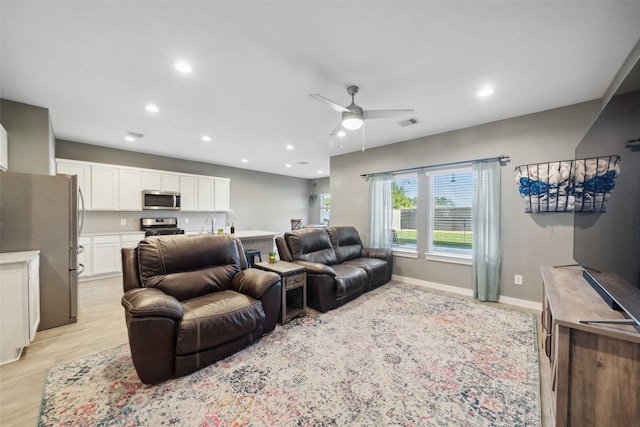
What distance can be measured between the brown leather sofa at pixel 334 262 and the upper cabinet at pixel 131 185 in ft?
11.6

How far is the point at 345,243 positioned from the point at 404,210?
4.35 ft

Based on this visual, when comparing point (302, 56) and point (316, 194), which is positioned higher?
point (302, 56)

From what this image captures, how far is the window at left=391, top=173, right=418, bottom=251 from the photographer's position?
182 inches

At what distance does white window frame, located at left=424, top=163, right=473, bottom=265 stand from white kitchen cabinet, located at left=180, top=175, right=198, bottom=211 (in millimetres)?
5266

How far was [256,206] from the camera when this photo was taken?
311 inches

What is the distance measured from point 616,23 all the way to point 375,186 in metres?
3.45

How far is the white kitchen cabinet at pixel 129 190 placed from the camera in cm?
504

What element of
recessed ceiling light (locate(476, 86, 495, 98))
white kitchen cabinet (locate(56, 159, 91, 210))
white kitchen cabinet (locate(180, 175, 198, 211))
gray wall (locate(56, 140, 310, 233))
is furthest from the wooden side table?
gray wall (locate(56, 140, 310, 233))

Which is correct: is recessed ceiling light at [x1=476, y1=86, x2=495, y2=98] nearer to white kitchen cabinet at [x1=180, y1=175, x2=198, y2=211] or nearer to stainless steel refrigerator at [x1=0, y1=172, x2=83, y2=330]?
stainless steel refrigerator at [x1=0, y1=172, x2=83, y2=330]

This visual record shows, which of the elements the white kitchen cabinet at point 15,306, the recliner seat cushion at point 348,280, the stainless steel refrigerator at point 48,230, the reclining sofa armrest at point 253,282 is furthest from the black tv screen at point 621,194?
the stainless steel refrigerator at point 48,230

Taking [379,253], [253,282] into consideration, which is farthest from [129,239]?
[379,253]

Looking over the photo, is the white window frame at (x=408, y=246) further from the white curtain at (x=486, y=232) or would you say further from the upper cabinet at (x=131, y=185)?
the upper cabinet at (x=131, y=185)

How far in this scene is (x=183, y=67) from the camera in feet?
7.75

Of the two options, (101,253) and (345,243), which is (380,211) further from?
(101,253)
